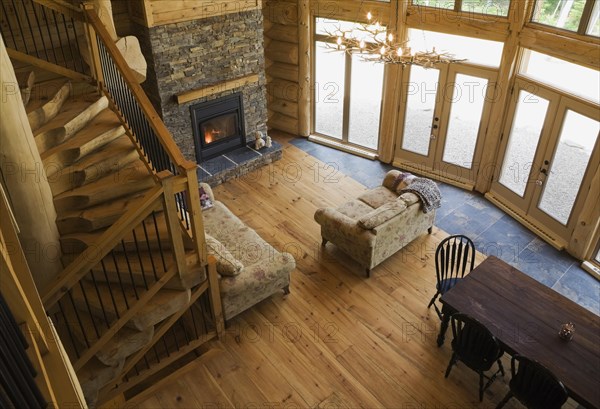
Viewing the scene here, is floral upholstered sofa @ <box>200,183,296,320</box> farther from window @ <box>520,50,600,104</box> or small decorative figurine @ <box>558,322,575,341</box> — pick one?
window @ <box>520,50,600,104</box>

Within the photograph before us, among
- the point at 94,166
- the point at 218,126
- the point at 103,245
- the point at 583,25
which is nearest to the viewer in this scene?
the point at 103,245

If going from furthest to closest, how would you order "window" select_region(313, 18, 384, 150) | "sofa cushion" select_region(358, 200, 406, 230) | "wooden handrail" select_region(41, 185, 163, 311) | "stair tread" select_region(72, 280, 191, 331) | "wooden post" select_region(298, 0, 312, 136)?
"window" select_region(313, 18, 384, 150)
"wooden post" select_region(298, 0, 312, 136)
"sofa cushion" select_region(358, 200, 406, 230)
"stair tread" select_region(72, 280, 191, 331)
"wooden handrail" select_region(41, 185, 163, 311)

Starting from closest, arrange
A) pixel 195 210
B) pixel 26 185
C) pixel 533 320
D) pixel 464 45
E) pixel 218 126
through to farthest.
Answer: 1. pixel 26 185
2. pixel 195 210
3. pixel 533 320
4. pixel 464 45
5. pixel 218 126

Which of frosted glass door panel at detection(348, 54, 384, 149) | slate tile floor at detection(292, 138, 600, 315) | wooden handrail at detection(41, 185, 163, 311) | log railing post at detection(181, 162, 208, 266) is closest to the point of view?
wooden handrail at detection(41, 185, 163, 311)

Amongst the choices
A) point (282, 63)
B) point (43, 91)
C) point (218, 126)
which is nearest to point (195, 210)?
point (43, 91)

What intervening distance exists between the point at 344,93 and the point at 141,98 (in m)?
5.01

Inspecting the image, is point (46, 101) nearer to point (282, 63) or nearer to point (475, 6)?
point (282, 63)

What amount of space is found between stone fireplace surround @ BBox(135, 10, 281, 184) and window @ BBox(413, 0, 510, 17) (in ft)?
9.22

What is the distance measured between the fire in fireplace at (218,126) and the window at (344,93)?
5.57ft

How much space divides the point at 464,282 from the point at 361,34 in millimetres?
4914

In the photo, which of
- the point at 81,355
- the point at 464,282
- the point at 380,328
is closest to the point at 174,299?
the point at 81,355

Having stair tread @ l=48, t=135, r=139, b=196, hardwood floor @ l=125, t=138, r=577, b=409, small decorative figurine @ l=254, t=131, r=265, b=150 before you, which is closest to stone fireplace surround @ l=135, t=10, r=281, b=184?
small decorative figurine @ l=254, t=131, r=265, b=150

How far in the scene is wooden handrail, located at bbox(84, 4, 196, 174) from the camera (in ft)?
12.6

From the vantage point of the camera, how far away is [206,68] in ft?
24.3
